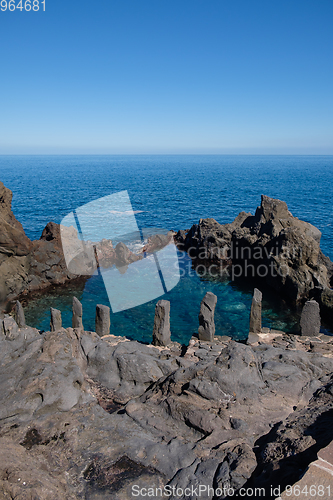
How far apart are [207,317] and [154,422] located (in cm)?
700

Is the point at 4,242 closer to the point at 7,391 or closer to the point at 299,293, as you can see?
the point at 7,391

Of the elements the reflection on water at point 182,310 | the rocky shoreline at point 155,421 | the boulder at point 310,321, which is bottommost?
the reflection on water at point 182,310

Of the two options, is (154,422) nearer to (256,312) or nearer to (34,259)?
(256,312)

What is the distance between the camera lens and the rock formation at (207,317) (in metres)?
13.6

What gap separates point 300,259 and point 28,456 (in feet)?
60.4

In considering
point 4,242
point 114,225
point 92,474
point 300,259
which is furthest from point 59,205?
point 92,474

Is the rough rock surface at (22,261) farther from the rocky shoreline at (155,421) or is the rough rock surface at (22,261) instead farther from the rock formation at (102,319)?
the rocky shoreline at (155,421)

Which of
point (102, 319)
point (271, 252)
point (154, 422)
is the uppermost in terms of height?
point (271, 252)

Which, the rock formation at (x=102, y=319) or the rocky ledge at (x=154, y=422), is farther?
the rock formation at (x=102, y=319)

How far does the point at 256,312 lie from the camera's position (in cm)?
1449

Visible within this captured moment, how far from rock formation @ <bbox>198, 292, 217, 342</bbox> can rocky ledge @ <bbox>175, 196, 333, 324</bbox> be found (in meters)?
8.01

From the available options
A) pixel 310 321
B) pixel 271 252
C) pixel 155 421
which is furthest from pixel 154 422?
pixel 271 252

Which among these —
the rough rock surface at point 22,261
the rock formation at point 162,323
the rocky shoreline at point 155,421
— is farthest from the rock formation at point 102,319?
the rough rock surface at point 22,261

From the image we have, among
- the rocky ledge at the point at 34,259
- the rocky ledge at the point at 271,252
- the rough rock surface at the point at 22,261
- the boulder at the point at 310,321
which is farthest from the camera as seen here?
the rocky ledge at the point at 34,259
